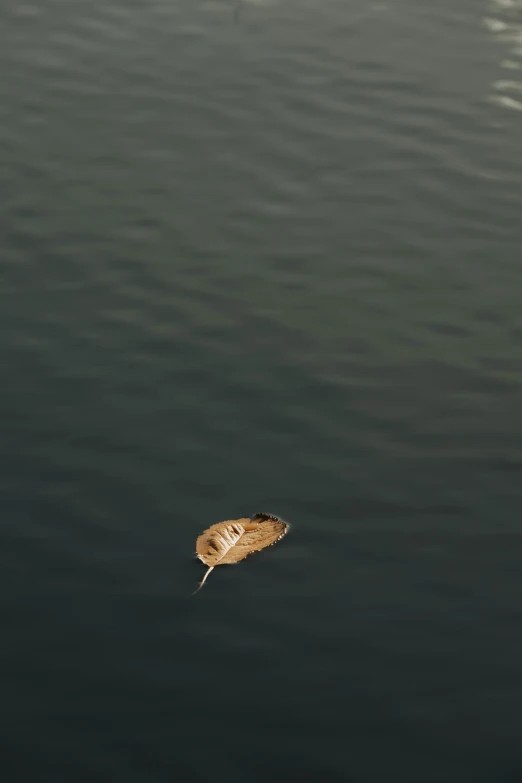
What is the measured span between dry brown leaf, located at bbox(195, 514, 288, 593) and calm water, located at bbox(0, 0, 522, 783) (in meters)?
0.06

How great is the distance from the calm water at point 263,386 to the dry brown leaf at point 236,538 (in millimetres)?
59

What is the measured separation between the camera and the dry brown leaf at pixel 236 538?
18.2 feet

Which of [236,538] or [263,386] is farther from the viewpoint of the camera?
[263,386]

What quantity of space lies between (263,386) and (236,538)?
124 centimetres

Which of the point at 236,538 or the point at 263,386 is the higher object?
the point at 263,386

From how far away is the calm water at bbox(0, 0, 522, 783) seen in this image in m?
4.94

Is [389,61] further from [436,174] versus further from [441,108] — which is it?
[436,174]

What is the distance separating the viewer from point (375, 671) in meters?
5.08

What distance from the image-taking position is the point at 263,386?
21.8 feet

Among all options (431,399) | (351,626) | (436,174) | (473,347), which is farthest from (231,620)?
(436,174)

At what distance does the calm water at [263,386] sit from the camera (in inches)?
194

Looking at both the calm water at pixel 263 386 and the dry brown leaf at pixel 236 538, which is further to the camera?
the dry brown leaf at pixel 236 538

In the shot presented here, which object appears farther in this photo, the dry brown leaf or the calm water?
the dry brown leaf

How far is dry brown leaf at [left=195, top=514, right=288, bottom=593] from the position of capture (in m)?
5.54
